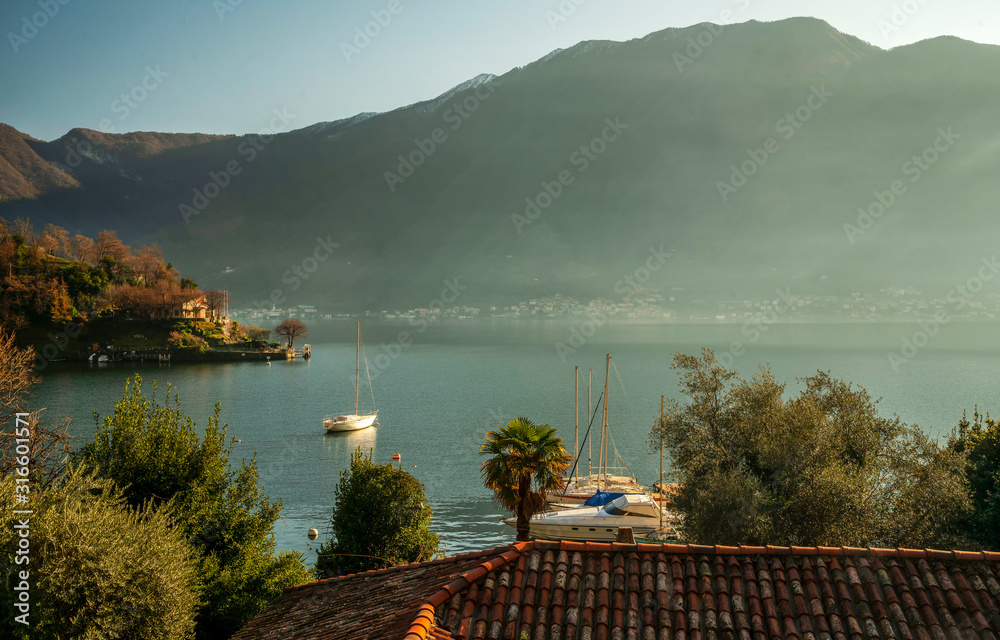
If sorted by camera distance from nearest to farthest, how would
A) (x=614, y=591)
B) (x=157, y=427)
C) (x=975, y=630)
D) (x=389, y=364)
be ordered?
1. (x=975, y=630)
2. (x=614, y=591)
3. (x=157, y=427)
4. (x=389, y=364)

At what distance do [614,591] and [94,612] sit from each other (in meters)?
9.44

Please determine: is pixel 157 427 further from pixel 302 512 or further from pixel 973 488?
pixel 973 488

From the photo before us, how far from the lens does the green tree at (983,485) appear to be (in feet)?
63.0

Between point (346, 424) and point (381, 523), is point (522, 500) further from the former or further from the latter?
point (346, 424)

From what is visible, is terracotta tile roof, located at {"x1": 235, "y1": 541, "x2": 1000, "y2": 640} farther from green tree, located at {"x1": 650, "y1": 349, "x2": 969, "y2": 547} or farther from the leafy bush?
the leafy bush

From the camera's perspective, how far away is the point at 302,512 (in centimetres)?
3916

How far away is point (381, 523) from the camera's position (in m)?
22.8

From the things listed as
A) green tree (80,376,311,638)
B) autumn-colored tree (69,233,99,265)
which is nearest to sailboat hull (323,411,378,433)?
green tree (80,376,311,638)

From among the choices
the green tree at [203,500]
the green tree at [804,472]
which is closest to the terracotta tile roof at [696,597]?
the green tree at [203,500]

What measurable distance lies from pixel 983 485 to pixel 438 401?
70.5 meters

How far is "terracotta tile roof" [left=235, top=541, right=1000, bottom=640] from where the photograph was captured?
8383 mm

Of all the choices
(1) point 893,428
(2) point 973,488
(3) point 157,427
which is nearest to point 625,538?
(3) point 157,427

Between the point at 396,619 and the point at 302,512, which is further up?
the point at 396,619

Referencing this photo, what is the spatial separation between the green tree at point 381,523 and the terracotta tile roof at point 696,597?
12.7m
